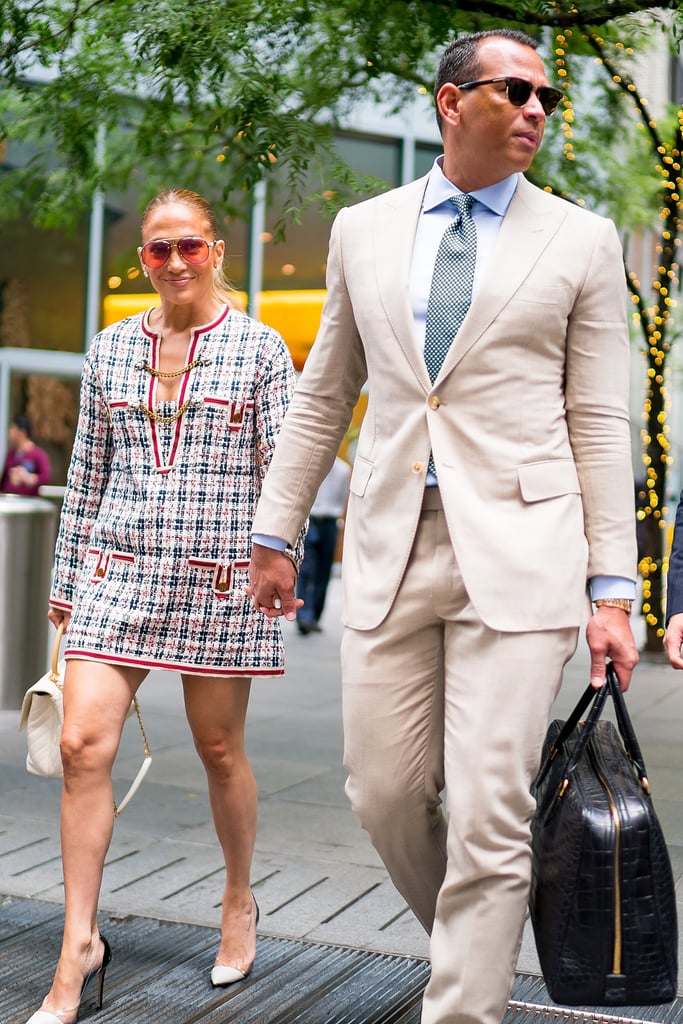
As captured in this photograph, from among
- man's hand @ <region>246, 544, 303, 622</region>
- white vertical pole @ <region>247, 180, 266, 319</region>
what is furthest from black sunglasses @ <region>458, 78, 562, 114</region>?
white vertical pole @ <region>247, 180, 266, 319</region>

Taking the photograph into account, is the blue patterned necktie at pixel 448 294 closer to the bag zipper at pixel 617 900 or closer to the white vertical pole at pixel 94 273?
the bag zipper at pixel 617 900

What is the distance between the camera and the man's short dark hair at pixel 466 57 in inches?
119

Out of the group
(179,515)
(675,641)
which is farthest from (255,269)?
(675,641)

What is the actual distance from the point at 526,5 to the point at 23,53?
2.22m

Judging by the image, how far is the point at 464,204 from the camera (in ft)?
10.1

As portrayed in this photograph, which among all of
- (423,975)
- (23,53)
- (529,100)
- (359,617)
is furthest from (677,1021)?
(23,53)

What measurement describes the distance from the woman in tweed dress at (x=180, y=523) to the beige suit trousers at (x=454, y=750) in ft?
2.57

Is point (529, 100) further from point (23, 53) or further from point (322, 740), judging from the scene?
point (322, 740)

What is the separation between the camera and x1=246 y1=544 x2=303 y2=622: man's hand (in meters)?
3.29

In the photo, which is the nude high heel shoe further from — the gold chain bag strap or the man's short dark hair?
the man's short dark hair

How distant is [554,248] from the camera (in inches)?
116

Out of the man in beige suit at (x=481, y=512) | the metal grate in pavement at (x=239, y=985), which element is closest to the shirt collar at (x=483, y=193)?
the man in beige suit at (x=481, y=512)

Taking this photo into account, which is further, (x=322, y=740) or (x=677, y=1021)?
(x=322, y=740)

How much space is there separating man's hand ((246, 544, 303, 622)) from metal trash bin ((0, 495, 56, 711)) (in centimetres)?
388
